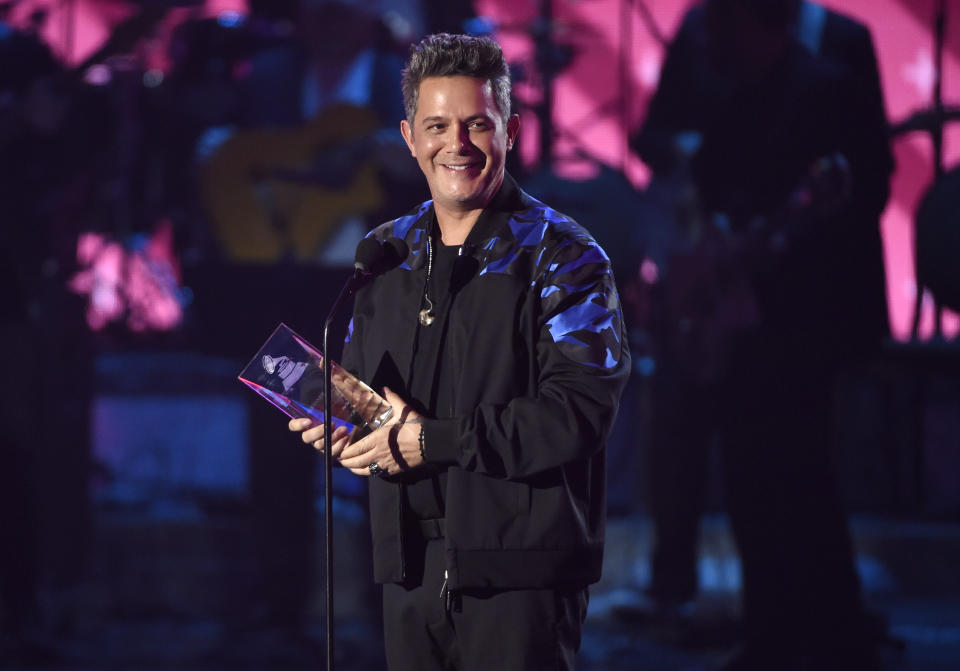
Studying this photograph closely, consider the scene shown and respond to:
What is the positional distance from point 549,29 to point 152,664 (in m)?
2.64

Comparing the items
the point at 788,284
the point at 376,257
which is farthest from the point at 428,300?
the point at 788,284

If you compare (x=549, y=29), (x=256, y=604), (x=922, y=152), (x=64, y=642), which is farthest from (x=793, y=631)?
(x=64, y=642)

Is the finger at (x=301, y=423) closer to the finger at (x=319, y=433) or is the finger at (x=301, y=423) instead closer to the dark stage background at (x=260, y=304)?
the finger at (x=319, y=433)

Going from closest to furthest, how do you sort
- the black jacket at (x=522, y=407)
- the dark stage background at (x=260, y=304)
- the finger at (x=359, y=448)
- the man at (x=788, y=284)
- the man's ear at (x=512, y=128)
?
the black jacket at (x=522, y=407)
the finger at (x=359, y=448)
the man's ear at (x=512, y=128)
the man at (x=788, y=284)
the dark stage background at (x=260, y=304)

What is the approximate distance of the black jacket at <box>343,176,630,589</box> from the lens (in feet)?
5.59

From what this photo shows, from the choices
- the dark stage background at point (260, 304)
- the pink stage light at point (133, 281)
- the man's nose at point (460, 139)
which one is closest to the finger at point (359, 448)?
the man's nose at point (460, 139)

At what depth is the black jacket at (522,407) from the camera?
5.59 feet

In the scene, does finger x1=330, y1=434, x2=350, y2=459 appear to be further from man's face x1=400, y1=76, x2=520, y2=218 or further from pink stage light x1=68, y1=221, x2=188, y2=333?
pink stage light x1=68, y1=221, x2=188, y2=333

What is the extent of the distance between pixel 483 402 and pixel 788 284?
2.44 meters

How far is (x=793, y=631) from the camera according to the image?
3902 millimetres

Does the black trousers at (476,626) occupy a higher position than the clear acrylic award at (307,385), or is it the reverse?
the clear acrylic award at (307,385)

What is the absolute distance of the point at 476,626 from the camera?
1761 millimetres

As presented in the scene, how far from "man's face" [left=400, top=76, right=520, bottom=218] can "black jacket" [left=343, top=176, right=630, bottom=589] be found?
6 centimetres

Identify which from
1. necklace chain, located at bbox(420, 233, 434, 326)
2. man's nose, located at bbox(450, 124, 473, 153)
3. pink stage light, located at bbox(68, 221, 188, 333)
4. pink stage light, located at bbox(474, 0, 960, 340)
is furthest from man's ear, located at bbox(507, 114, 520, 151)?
pink stage light, located at bbox(68, 221, 188, 333)
